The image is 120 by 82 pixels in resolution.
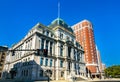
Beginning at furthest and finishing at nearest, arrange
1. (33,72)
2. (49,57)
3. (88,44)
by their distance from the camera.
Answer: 1. (88,44)
2. (49,57)
3. (33,72)

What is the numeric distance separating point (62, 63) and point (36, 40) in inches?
619

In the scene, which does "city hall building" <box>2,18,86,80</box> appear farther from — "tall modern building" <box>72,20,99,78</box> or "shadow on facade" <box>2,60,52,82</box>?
"tall modern building" <box>72,20,99,78</box>

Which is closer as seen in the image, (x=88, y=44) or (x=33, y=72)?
(x=33, y=72)

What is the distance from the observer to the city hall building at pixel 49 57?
147ft

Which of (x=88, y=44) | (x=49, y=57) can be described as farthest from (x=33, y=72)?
(x=88, y=44)

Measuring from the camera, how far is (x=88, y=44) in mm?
100312

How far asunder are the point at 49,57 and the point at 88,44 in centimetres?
5777

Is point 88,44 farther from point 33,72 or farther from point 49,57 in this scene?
point 33,72

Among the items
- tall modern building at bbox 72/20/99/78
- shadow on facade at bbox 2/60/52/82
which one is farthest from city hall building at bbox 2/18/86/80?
tall modern building at bbox 72/20/99/78

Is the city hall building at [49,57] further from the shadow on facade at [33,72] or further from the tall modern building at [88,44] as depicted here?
the tall modern building at [88,44]

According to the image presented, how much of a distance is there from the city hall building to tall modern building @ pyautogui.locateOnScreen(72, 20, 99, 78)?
90.0 feet

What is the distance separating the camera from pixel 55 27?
58938 millimetres

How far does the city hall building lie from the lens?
4466 centimetres

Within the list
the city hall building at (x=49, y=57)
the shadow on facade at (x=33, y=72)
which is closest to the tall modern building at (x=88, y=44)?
the city hall building at (x=49, y=57)
